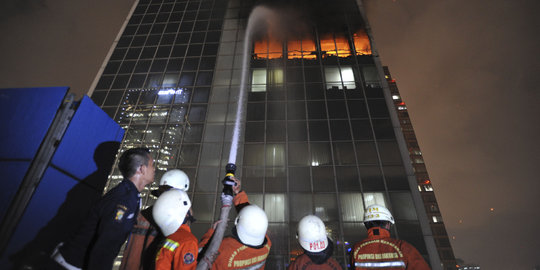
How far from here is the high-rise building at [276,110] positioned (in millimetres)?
11766

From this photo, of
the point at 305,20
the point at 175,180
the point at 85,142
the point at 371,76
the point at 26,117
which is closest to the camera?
the point at 26,117

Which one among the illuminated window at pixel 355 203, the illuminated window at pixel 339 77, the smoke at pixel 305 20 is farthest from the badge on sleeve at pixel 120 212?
the smoke at pixel 305 20

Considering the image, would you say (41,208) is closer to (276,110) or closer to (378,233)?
(378,233)

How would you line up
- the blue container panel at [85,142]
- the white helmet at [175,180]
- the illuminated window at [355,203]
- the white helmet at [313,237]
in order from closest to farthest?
the blue container panel at [85,142] < the white helmet at [313,237] < the white helmet at [175,180] < the illuminated window at [355,203]

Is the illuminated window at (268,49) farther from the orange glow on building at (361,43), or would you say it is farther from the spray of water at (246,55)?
the orange glow on building at (361,43)

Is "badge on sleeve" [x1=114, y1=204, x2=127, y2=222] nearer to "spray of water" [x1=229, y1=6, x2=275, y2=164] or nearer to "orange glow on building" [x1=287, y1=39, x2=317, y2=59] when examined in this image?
"spray of water" [x1=229, y1=6, x2=275, y2=164]

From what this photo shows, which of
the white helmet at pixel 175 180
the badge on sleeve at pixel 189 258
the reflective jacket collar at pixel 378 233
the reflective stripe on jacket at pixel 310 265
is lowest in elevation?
the badge on sleeve at pixel 189 258

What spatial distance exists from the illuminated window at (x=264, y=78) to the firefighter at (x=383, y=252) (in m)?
12.9

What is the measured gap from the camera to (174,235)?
2.64m

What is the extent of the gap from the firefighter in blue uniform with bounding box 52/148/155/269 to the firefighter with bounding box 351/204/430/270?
131 inches

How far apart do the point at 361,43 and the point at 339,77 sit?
382cm

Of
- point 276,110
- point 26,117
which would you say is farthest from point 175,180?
point 276,110

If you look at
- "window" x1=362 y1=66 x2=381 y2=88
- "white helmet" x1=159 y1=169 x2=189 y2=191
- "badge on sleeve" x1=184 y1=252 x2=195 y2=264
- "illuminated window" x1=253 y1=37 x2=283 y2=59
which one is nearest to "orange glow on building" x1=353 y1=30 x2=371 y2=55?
"window" x1=362 y1=66 x2=381 y2=88

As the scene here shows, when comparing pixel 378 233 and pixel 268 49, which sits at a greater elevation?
pixel 268 49
